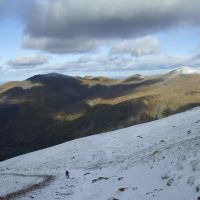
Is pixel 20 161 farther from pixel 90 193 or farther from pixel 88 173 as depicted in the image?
pixel 90 193

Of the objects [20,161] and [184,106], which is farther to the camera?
[184,106]

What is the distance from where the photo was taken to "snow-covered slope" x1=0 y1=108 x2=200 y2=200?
84.6 ft

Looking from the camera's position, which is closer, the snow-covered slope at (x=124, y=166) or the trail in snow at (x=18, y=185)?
the snow-covered slope at (x=124, y=166)

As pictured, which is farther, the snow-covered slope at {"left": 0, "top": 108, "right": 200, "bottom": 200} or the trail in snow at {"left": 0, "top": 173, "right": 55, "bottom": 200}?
the trail in snow at {"left": 0, "top": 173, "right": 55, "bottom": 200}

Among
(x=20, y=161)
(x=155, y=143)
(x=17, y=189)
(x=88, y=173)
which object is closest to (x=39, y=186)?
(x=17, y=189)

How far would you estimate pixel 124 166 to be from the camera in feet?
132

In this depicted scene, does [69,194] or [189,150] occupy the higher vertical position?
[189,150]

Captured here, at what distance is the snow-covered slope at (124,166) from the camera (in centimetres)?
2580

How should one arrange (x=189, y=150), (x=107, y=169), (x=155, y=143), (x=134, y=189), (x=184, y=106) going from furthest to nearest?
(x=184, y=106) < (x=155, y=143) < (x=107, y=169) < (x=189, y=150) < (x=134, y=189)

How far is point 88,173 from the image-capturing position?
142ft

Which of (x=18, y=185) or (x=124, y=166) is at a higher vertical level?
(x=124, y=166)

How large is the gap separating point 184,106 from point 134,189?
168m

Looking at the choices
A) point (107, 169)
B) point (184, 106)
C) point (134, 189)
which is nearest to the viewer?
point (134, 189)

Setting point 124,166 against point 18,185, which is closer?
point 124,166
